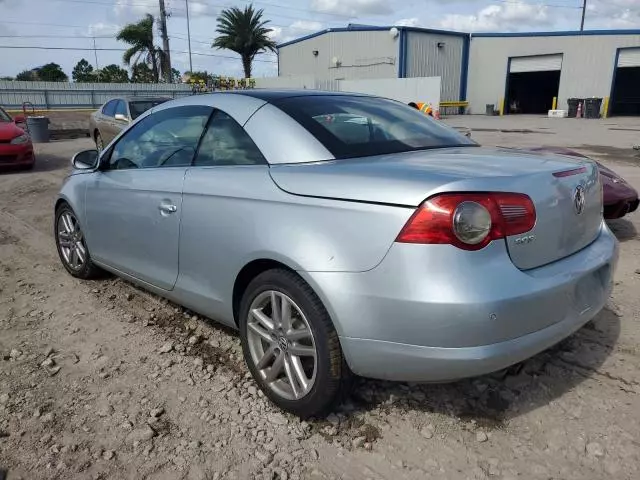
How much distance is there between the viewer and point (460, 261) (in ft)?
6.62

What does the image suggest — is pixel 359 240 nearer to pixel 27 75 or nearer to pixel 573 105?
pixel 573 105

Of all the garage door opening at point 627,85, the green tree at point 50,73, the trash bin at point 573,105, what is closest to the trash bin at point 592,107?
the trash bin at point 573,105

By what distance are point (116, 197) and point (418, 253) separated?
240 cm

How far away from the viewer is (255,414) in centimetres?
263

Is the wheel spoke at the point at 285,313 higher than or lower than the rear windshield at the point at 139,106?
→ lower

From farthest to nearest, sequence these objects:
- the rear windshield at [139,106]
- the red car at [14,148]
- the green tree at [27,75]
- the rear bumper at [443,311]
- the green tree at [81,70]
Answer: the green tree at [81,70], the green tree at [27,75], the red car at [14,148], the rear windshield at [139,106], the rear bumper at [443,311]

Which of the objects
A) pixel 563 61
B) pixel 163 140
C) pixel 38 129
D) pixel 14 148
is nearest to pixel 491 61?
Result: pixel 563 61

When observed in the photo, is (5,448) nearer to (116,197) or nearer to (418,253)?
(116,197)

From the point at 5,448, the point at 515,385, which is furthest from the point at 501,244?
the point at 5,448

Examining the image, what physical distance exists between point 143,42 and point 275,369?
41662 mm

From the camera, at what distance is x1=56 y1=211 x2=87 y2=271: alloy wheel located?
4.37 m

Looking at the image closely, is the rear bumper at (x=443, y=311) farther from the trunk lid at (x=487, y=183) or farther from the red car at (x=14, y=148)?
the red car at (x=14, y=148)

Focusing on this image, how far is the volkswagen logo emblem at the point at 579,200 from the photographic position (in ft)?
7.95

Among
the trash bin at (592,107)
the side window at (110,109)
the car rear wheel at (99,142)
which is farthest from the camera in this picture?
the trash bin at (592,107)
